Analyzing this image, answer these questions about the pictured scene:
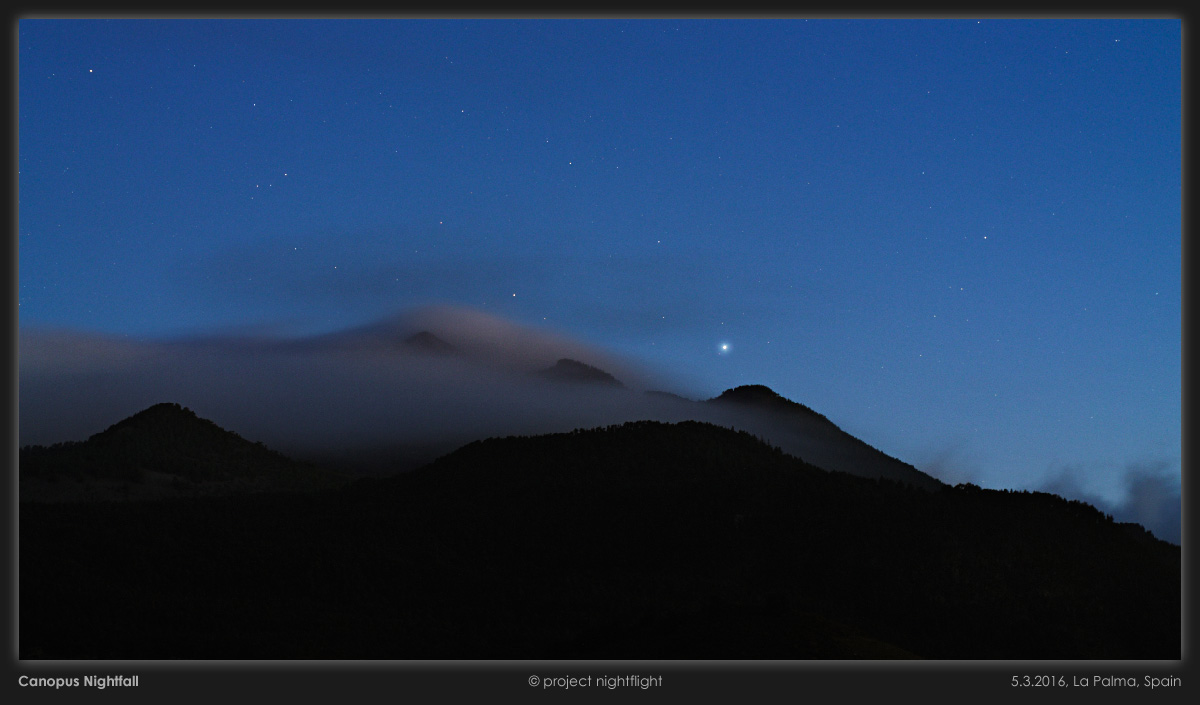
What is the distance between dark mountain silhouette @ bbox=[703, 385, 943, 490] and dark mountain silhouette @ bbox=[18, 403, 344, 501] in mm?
48644

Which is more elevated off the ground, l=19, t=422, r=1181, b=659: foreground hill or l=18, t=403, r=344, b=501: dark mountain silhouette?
l=18, t=403, r=344, b=501: dark mountain silhouette

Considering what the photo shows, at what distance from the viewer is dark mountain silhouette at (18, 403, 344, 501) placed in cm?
8019

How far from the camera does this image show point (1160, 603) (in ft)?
151

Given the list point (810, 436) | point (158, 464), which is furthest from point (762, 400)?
point (158, 464)

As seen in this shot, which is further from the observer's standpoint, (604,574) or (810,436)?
(810,436)

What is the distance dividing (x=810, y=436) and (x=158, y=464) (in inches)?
2741

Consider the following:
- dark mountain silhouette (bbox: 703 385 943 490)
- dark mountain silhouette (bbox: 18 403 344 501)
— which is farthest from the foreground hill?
dark mountain silhouette (bbox: 703 385 943 490)

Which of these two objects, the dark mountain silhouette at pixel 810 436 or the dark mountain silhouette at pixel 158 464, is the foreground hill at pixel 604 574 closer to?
the dark mountain silhouette at pixel 158 464

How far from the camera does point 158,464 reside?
89750 millimetres

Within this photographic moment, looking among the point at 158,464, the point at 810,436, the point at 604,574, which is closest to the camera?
the point at 604,574

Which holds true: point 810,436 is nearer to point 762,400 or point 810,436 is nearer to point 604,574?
point 762,400

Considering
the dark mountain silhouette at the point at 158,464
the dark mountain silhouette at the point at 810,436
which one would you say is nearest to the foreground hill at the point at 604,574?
the dark mountain silhouette at the point at 158,464

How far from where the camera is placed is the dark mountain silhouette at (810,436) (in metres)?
111

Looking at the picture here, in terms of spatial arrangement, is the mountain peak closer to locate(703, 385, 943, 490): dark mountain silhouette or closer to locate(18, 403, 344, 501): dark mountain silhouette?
locate(703, 385, 943, 490): dark mountain silhouette
